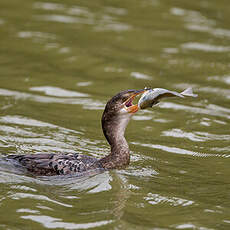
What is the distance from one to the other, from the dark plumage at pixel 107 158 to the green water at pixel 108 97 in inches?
6.3

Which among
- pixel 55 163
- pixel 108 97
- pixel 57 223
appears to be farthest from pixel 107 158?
pixel 108 97

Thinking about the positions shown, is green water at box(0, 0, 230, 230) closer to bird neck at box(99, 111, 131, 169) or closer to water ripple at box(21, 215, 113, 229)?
water ripple at box(21, 215, 113, 229)

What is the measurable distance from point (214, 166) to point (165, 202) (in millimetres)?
2028

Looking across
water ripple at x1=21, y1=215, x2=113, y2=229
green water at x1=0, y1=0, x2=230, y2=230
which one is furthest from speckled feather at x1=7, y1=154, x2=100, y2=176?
water ripple at x1=21, y1=215, x2=113, y2=229

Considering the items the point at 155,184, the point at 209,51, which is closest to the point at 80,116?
the point at 155,184

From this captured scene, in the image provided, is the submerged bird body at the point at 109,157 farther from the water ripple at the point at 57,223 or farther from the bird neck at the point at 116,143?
the water ripple at the point at 57,223

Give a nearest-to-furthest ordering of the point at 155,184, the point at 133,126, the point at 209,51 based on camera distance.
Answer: the point at 155,184
the point at 133,126
the point at 209,51

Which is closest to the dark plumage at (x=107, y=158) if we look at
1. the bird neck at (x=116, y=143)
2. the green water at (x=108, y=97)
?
the bird neck at (x=116, y=143)

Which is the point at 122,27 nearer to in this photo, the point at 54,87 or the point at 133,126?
the point at 54,87

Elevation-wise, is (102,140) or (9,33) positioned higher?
(9,33)

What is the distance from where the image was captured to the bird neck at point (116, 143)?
31.4ft

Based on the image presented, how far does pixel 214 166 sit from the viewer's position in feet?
34.4

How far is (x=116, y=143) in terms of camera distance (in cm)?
966

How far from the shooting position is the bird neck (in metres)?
9.59
